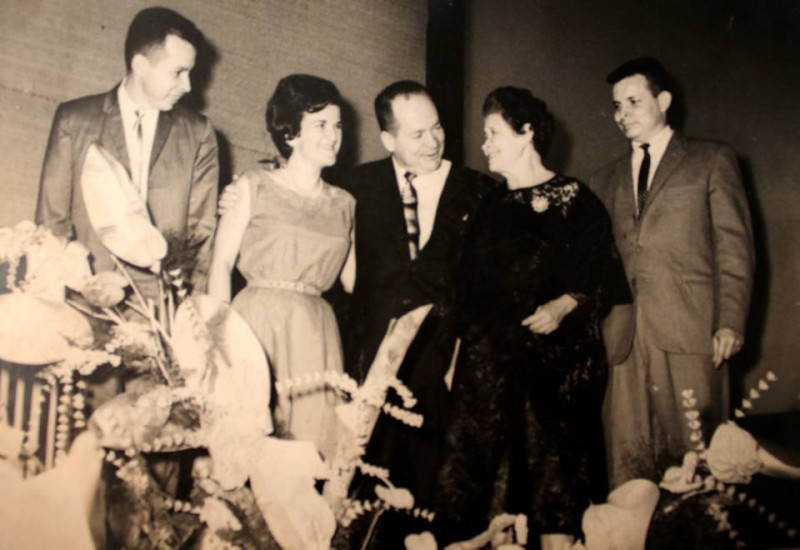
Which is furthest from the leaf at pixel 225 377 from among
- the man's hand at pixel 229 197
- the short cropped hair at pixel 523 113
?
the short cropped hair at pixel 523 113

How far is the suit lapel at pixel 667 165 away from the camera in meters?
2.83

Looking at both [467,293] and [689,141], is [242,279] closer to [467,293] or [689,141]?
[467,293]

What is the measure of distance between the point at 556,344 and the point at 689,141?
844mm

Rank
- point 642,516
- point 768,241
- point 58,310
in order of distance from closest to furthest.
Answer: point 58,310, point 642,516, point 768,241

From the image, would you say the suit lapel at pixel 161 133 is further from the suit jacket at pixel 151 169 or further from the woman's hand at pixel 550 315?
the woman's hand at pixel 550 315

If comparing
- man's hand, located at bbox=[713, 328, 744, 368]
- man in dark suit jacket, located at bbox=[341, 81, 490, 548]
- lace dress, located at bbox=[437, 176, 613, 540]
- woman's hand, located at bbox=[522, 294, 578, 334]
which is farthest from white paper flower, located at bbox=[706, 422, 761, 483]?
man in dark suit jacket, located at bbox=[341, 81, 490, 548]

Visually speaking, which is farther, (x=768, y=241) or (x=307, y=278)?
(x=768, y=241)

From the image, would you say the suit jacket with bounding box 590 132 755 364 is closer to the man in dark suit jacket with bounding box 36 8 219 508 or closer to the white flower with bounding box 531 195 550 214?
the white flower with bounding box 531 195 550 214

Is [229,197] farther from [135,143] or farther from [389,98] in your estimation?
[389,98]

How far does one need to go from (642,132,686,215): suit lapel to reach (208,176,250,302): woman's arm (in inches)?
52.0

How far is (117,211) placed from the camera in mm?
2457

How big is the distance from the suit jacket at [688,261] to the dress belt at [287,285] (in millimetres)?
1000

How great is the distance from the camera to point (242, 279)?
2.62 meters

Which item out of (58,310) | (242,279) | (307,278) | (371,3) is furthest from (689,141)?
(58,310)
